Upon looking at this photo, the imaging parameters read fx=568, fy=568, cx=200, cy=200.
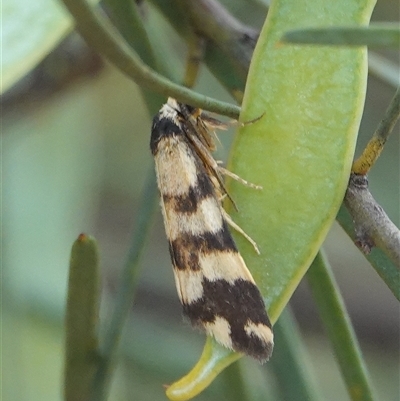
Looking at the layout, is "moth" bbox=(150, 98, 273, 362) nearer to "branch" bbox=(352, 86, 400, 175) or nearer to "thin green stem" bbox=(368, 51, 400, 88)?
"branch" bbox=(352, 86, 400, 175)

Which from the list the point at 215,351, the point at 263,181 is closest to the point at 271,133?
the point at 263,181

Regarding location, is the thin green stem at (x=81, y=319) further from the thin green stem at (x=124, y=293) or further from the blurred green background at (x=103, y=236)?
the blurred green background at (x=103, y=236)

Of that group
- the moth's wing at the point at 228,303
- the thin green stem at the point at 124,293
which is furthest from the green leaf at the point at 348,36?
the thin green stem at the point at 124,293

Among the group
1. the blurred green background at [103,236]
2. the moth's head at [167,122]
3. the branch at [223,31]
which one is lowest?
the blurred green background at [103,236]

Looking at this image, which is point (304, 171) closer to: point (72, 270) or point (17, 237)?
point (72, 270)

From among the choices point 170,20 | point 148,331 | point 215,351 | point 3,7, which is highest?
point 3,7

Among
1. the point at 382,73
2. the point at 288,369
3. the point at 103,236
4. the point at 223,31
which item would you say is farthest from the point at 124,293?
the point at 103,236

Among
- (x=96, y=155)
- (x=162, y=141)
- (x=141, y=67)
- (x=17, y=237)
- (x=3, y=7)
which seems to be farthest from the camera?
(x=96, y=155)
